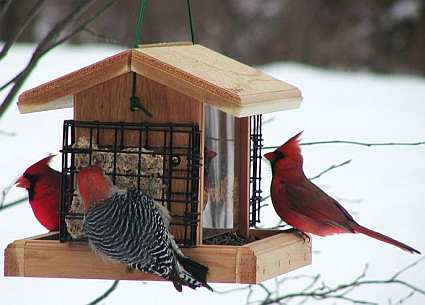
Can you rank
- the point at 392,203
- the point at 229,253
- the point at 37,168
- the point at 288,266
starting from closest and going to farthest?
the point at 229,253 → the point at 288,266 → the point at 37,168 → the point at 392,203

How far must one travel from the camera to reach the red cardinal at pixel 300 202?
4293 mm

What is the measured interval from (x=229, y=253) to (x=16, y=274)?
87 cm

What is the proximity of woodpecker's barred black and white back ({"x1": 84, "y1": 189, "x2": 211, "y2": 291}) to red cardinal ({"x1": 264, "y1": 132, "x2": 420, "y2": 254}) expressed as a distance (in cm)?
84

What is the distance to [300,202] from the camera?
171 inches

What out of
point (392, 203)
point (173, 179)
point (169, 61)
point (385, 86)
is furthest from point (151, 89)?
point (385, 86)

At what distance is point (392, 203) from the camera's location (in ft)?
23.5

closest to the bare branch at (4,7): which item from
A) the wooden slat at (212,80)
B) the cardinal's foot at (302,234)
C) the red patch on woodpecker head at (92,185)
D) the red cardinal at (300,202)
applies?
the wooden slat at (212,80)

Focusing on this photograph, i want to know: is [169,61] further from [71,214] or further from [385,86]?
[385,86]

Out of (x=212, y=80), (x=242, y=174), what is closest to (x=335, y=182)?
(x=242, y=174)

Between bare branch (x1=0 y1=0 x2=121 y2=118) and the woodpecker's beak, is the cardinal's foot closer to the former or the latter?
the woodpecker's beak

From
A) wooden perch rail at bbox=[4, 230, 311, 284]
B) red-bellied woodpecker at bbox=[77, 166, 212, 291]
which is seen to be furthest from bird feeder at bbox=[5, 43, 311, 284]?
red-bellied woodpecker at bbox=[77, 166, 212, 291]

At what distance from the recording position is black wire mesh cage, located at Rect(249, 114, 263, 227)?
4543 millimetres

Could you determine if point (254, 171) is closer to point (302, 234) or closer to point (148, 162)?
point (302, 234)

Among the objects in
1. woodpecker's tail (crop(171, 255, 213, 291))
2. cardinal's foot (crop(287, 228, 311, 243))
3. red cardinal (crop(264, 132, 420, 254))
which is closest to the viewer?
woodpecker's tail (crop(171, 255, 213, 291))
